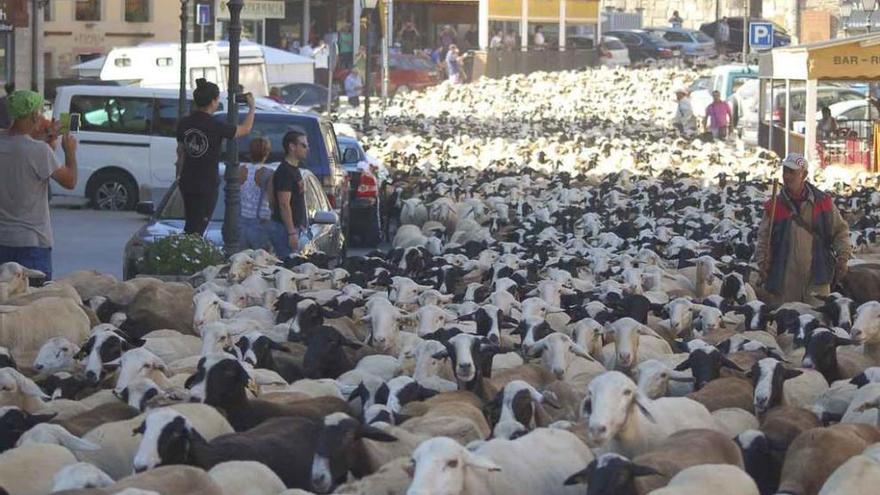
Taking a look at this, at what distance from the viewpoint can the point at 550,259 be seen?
1681 centimetres

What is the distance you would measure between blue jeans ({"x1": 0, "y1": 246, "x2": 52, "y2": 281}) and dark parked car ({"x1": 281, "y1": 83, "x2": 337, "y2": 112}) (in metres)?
29.8

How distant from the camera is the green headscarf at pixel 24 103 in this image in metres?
11.3

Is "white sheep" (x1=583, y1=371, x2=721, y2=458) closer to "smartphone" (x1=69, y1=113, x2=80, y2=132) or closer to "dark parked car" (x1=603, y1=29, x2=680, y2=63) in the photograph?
"smartphone" (x1=69, y1=113, x2=80, y2=132)

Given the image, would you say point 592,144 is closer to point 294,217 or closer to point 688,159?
point 688,159

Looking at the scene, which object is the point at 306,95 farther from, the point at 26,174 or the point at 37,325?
the point at 37,325

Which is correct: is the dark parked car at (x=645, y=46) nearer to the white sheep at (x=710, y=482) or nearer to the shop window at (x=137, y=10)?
the shop window at (x=137, y=10)

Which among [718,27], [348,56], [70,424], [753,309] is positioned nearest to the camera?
[70,424]

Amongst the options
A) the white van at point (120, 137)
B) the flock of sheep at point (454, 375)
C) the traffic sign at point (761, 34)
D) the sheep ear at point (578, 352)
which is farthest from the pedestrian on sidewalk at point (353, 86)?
the sheep ear at point (578, 352)

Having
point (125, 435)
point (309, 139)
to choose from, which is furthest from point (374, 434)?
point (309, 139)

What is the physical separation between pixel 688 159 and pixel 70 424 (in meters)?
23.2

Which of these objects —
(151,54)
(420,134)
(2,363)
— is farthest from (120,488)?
(420,134)

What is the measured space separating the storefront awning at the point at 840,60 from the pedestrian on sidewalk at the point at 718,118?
1076 cm

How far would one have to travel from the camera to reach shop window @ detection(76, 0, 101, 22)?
47.9 metres

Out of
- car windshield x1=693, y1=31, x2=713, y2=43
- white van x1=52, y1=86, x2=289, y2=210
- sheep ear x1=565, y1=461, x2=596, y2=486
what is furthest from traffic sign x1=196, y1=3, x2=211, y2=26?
car windshield x1=693, y1=31, x2=713, y2=43
